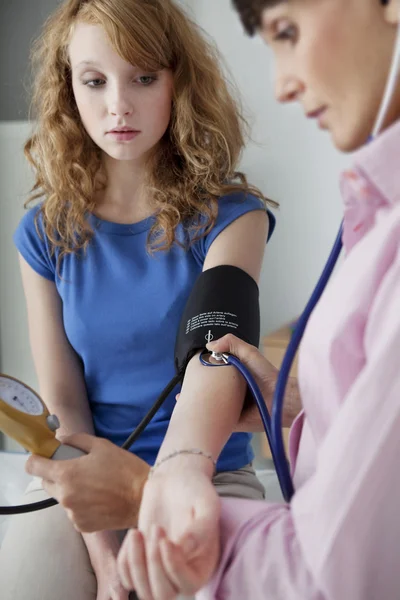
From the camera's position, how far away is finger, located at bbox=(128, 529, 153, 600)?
0.78m

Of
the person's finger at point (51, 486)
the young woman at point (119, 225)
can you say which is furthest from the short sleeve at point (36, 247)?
the person's finger at point (51, 486)

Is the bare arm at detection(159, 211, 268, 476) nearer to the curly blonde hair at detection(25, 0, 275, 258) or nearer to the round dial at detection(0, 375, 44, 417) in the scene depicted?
the curly blonde hair at detection(25, 0, 275, 258)

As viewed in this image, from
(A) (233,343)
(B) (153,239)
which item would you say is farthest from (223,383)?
(B) (153,239)

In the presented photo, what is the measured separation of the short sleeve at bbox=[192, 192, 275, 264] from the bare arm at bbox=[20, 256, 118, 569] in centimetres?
37

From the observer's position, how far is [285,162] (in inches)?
111

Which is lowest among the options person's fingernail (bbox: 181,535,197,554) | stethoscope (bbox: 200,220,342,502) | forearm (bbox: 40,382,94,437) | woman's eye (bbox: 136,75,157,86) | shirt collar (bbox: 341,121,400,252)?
forearm (bbox: 40,382,94,437)

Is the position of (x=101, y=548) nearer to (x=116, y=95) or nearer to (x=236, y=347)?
(x=236, y=347)

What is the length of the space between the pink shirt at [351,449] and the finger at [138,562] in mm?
75

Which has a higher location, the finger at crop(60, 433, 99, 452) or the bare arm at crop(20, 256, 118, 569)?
the finger at crop(60, 433, 99, 452)

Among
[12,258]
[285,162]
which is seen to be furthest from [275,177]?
[12,258]

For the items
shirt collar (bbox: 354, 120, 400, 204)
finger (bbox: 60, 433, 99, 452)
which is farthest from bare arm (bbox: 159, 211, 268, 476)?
shirt collar (bbox: 354, 120, 400, 204)

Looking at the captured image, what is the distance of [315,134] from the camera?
2.77 meters

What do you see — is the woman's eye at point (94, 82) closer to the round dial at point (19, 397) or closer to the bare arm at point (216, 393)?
the bare arm at point (216, 393)

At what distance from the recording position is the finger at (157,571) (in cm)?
76
